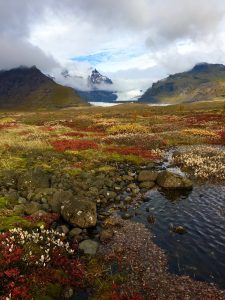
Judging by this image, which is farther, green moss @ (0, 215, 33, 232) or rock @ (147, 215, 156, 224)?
rock @ (147, 215, 156, 224)

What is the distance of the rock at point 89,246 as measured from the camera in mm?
17625

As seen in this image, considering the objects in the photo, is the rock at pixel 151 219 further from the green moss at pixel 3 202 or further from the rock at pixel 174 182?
the green moss at pixel 3 202

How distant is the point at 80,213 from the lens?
20.6 meters

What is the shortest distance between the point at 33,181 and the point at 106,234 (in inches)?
402

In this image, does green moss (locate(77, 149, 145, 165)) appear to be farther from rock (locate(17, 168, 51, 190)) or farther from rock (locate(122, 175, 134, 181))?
rock (locate(17, 168, 51, 190))

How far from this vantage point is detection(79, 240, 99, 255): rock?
694 inches

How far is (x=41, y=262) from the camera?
15.8 m

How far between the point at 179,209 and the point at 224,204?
3.34 metres

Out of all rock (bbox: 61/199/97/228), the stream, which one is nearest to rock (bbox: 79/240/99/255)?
rock (bbox: 61/199/97/228)

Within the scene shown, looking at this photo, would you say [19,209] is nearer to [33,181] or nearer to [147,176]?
[33,181]

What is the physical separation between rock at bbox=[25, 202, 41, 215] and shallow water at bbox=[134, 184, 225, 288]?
21.0 feet

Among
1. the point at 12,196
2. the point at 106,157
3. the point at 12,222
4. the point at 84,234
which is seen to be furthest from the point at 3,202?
the point at 106,157

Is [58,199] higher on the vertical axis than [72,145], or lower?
higher

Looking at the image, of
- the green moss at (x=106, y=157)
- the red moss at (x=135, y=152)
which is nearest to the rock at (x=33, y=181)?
the green moss at (x=106, y=157)
